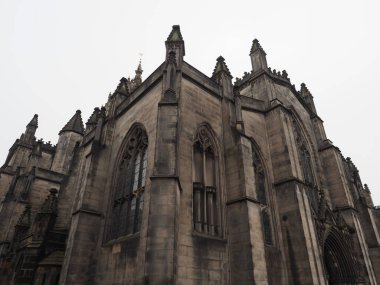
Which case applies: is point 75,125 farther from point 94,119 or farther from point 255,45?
point 255,45

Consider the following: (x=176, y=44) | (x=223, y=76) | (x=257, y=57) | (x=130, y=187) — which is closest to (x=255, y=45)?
(x=257, y=57)

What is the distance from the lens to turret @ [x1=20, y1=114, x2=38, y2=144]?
25211 millimetres

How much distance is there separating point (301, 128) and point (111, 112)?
447 inches

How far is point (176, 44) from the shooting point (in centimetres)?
1162

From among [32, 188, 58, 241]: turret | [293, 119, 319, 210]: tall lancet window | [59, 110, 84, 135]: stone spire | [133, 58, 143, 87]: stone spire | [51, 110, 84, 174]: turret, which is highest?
[133, 58, 143, 87]: stone spire

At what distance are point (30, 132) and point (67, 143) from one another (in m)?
5.62

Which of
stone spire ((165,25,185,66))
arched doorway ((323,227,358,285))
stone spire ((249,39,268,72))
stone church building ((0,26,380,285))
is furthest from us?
stone spire ((249,39,268,72))

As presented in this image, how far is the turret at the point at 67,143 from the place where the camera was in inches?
878

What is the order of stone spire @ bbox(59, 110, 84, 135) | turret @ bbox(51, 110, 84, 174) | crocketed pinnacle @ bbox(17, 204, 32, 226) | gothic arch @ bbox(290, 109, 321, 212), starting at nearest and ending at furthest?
gothic arch @ bbox(290, 109, 321, 212) < crocketed pinnacle @ bbox(17, 204, 32, 226) < turret @ bbox(51, 110, 84, 174) < stone spire @ bbox(59, 110, 84, 135)

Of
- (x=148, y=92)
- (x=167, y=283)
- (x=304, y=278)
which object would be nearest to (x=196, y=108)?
(x=148, y=92)

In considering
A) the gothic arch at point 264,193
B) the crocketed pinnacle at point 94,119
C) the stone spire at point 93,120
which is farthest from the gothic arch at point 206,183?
the crocketed pinnacle at point 94,119

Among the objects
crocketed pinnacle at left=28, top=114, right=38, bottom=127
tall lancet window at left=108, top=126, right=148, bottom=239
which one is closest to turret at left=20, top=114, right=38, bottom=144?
crocketed pinnacle at left=28, top=114, right=38, bottom=127

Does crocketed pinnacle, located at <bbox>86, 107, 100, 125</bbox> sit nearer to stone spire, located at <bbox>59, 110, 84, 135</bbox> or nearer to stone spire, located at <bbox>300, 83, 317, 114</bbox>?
stone spire, located at <bbox>59, 110, 84, 135</bbox>

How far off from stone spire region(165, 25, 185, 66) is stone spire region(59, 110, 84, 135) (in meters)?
A: 15.6
